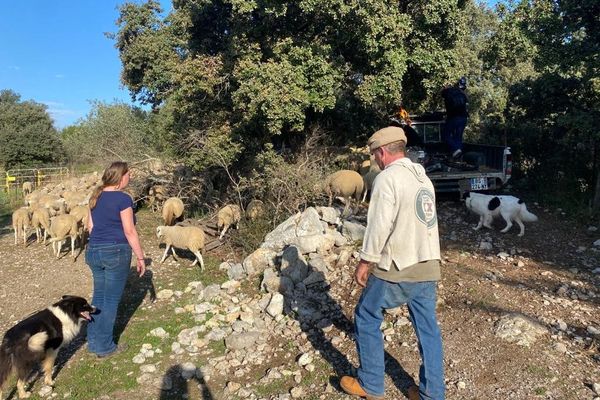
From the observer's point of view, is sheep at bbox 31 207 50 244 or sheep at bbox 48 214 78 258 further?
sheep at bbox 31 207 50 244

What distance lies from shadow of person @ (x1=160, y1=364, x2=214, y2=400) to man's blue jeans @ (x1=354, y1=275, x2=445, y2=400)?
1.79 m

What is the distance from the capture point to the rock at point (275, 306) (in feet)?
18.9

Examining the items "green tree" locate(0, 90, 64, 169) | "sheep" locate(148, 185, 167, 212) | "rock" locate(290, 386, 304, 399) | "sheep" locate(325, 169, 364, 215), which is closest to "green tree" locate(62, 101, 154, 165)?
"green tree" locate(0, 90, 64, 169)

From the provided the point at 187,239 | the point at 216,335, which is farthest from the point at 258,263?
the point at 216,335

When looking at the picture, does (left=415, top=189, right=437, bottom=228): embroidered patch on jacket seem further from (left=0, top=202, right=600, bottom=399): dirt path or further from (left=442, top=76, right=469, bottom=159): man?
(left=442, top=76, right=469, bottom=159): man

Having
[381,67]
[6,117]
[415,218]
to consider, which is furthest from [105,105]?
[415,218]

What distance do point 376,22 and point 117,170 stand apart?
6.22 metres

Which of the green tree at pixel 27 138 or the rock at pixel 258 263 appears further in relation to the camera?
the green tree at pixel 27 138

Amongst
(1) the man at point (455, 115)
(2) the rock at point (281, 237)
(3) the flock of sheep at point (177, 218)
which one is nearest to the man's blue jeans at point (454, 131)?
(1) the man at point (455, 115)

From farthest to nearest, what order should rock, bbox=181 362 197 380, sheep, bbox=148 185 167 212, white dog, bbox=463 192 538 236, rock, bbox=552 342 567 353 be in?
1. sheep, bbox=148 185 167 212
2. white dog, bbox=463 192 538 236
3. rock, bbox=181 362 197 380
4. rock, bbox=552 342 567 353

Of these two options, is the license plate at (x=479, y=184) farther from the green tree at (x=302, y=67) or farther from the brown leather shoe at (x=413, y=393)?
the brown leather shoe at (x=413, y=393)

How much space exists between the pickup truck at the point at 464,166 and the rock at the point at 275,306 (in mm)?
5083

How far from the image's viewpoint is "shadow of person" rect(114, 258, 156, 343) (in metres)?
6.06

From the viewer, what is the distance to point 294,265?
6.59 m
